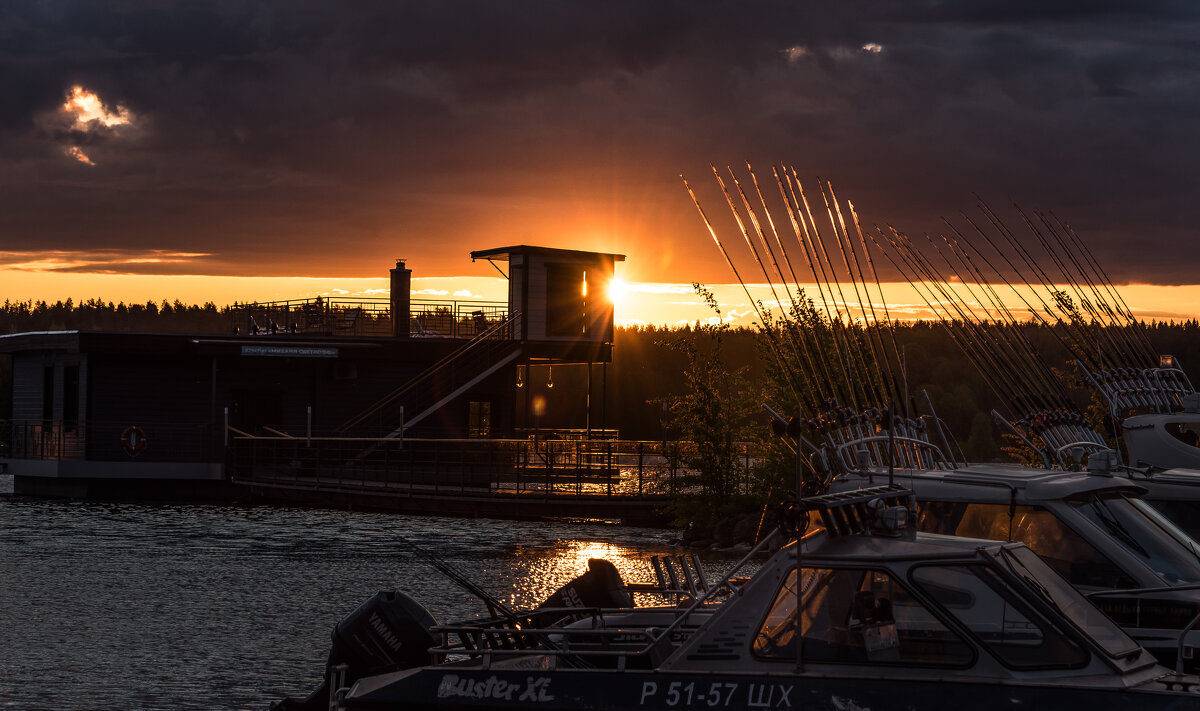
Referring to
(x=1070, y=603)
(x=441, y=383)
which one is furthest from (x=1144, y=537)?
(x=441, y=383)

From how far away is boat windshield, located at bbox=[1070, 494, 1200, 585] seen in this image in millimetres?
10430

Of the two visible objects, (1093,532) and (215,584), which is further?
(215,584)

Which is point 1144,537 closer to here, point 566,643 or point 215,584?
point 566,643

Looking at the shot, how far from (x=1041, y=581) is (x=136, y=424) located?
41.6 meters

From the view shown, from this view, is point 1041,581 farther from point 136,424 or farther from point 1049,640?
point 136,424

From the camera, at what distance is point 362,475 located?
40.1 meters

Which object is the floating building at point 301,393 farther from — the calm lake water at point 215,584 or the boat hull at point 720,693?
the boat hull at point 720,693

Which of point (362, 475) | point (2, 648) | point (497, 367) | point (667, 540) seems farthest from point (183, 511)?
point (2, 648)

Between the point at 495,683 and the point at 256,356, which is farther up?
the point at 256,356

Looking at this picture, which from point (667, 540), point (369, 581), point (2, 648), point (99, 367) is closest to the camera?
point (2, 648)

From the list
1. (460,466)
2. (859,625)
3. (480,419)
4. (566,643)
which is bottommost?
(460,466)

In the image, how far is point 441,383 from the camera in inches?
1827

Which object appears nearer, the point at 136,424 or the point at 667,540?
the point at 667,540

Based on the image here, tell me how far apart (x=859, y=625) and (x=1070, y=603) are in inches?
50.5
